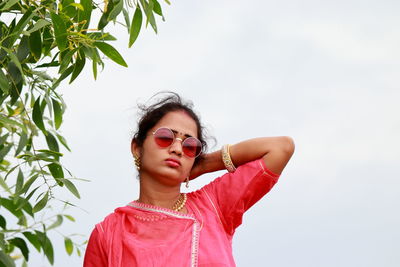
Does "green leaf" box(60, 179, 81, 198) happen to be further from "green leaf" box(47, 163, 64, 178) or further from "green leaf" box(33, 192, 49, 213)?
"green leaf" box(47, 163, 64, 178)

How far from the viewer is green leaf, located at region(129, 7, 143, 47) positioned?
197 centimetres

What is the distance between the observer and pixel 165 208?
209 centimetres

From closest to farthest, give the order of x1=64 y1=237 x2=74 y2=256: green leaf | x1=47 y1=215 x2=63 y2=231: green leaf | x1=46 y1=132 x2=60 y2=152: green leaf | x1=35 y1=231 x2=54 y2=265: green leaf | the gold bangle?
the gold bangle → x1=46 y1=132 x2=60 y2=152: green leaf → x1=35 y1=231 x2=54 y2=265: green leaf → x1=47 y1=215 x2=63 y2=231: green leaf → x1=64 y1=237 x2=74 y2=256: green leaf

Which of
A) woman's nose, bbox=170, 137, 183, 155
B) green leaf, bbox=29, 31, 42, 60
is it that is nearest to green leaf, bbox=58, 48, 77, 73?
green leaf, bbox=29, 31, 42, 60

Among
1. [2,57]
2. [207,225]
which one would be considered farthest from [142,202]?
[2,57]

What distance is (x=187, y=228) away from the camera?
80.1 inches

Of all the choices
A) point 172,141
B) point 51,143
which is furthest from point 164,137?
point 51,143

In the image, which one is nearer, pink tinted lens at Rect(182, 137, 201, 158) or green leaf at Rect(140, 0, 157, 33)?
green leaf at Rect(140, 0, 157, 33)

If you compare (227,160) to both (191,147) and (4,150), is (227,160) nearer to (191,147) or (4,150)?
(191,147)

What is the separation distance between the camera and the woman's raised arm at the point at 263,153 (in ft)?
6.92

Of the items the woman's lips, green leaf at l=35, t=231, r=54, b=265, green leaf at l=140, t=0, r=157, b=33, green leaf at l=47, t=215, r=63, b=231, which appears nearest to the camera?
green leaf at l=140, t=0, r=157, b=33

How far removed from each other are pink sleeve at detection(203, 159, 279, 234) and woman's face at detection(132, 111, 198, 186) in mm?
118

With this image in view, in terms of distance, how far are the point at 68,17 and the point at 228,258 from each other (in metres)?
0.78

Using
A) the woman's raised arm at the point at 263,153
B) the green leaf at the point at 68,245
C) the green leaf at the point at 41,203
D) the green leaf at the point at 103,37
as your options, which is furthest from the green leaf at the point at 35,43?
the green leaf at the point at 68,245
